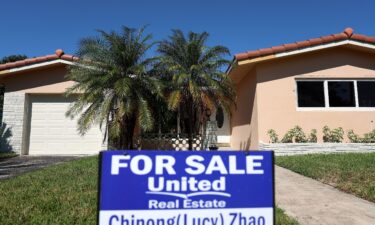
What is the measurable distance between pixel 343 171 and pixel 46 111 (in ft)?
35.2

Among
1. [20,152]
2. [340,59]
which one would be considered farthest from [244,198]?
[20,152]

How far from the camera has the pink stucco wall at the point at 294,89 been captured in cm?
1159

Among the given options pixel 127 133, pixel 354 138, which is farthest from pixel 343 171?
pixel 127 133

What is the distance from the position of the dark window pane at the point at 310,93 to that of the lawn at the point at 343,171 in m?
2.95

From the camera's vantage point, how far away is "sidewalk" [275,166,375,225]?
160 inches

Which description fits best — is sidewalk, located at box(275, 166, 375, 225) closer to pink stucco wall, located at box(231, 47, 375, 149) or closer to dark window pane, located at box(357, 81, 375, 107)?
pink stucco wall, located at box(231, 47, 375, 149)

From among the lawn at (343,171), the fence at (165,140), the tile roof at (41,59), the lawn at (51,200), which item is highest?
the tile roof at (41,59)

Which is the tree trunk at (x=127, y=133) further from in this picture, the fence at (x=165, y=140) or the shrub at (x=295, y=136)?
the shrub at (x=295, y=136)

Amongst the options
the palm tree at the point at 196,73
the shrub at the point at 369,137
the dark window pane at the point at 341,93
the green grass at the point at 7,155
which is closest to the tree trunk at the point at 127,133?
the palm tree at the point at 196,73

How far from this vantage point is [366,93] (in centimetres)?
1203

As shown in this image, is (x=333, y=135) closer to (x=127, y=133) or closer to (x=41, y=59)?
(x=127, y=133)

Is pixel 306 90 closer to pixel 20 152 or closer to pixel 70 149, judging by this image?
pixel 70 149

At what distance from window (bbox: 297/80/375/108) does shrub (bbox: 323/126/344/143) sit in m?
0.91

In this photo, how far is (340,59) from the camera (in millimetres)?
12047
